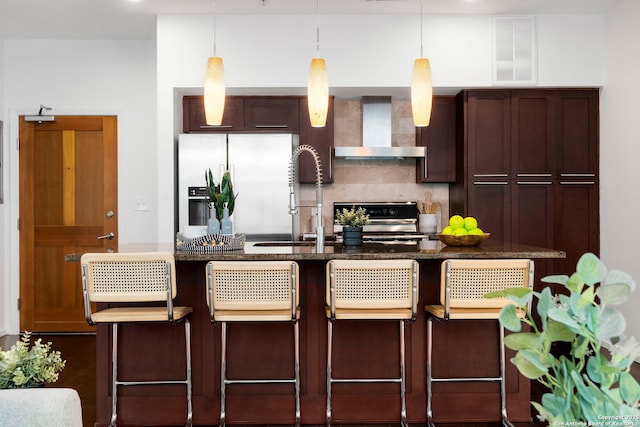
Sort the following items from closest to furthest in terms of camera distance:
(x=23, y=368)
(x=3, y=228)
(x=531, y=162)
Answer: (x=23, y=368) → (x=531, y=162) → (x=3, y=228)

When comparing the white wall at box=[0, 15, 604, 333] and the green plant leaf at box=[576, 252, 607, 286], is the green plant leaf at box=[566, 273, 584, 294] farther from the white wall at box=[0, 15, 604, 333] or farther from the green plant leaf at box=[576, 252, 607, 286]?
the white wall at box=[0, 15, 604, 333]

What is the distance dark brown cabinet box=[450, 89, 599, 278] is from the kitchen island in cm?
204

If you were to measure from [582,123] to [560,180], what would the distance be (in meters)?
0.54

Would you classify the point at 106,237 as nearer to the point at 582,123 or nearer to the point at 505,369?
the point at 505,369

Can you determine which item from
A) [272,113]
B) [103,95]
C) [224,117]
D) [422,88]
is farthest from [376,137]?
[103,95]

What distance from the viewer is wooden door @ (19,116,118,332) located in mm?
5742

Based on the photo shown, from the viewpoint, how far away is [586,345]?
61 cm

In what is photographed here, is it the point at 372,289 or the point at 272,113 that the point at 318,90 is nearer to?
the point at 372,289

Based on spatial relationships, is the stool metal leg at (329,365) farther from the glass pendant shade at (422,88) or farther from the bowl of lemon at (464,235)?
the glass pendant shade at (422,88)

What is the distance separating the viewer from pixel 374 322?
10.9ft

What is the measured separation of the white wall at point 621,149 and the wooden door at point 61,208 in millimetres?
4536

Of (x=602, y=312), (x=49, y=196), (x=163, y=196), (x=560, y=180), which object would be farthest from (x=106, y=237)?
(x=602, y=312)

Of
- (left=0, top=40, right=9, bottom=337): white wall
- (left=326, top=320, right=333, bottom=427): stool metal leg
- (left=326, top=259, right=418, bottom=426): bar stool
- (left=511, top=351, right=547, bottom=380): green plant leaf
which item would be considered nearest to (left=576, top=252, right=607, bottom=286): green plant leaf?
(left=511, top=351, right=547, bottom=380): green plant leaf

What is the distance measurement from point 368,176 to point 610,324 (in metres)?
5.27
